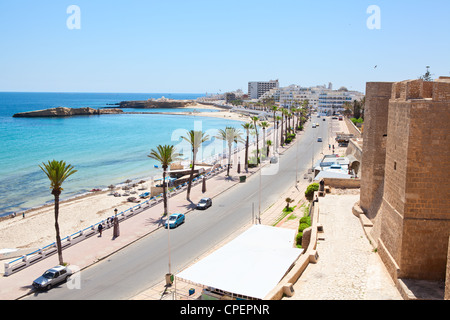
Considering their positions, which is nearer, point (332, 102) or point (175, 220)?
point (175, 220)

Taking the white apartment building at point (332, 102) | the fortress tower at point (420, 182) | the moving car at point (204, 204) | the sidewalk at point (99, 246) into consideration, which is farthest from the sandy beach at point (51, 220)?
the white apartment building at point (332, 102)

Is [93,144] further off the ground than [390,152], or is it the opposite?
[390,152]

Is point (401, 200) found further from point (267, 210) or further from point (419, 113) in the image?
point (267, 210)

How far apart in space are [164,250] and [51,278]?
19.4ft

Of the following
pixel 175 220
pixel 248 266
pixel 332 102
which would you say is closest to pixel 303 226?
pixel 248 266

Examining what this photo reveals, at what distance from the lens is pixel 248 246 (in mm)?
16266

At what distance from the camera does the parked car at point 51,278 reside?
56.0 ft

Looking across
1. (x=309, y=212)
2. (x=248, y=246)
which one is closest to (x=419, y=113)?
(x=248, y=246)

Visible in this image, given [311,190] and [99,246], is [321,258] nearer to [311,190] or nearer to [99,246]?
[311,190]

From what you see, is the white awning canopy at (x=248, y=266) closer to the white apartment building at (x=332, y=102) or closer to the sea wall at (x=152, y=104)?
the white apartment building at (x=332, y=102)

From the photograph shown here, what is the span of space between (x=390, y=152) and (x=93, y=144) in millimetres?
69692

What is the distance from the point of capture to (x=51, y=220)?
3089 centimetres

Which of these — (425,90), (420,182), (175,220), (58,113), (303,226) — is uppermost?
(425,90)

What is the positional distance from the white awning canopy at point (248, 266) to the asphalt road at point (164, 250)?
396 centimetres
